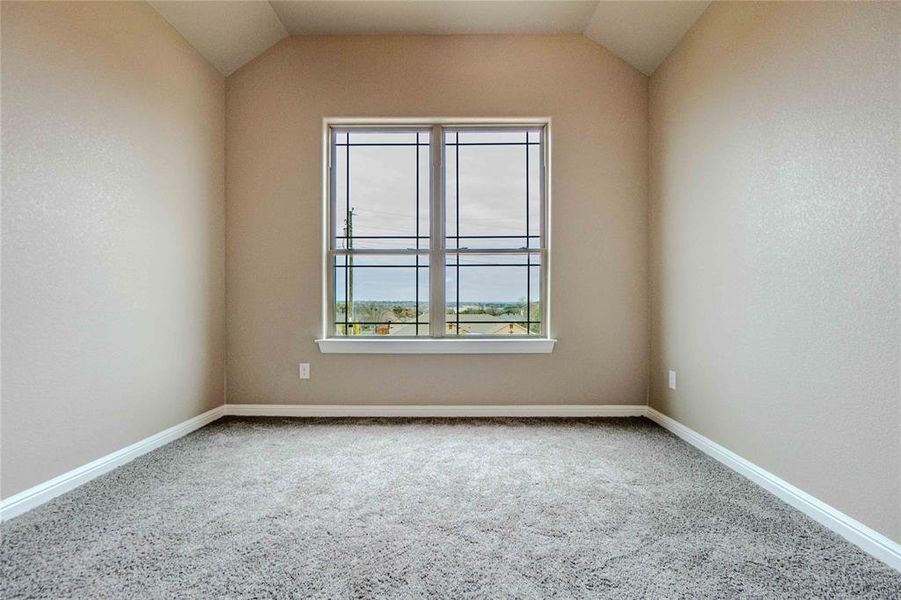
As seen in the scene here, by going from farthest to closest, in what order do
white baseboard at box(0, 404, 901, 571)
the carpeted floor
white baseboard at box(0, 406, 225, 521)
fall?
1. white baseboard at box(0, 406, 225, 521)
2. white baseboard at box(0, 404, 901, 571)
3. the carpeted floor

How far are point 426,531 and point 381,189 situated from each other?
8.05 feet

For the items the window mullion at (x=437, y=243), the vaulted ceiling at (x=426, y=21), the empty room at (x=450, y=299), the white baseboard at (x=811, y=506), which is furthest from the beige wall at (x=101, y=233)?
the white baseboard at (x=811, y=506)

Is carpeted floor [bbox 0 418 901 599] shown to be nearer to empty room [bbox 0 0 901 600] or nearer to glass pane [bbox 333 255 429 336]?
empty room [bbox 0 0 901 600]

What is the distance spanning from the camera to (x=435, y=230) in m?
3.24

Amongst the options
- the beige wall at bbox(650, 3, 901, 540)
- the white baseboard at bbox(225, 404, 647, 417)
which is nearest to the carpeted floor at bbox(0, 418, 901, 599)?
the beige wall at bbox(650, 3, 901, 540)

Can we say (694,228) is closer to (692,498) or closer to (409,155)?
(692,498)

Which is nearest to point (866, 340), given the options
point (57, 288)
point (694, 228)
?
point (694, 228)

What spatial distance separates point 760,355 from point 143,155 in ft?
11.1

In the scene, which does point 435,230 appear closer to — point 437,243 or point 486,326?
point 437,243

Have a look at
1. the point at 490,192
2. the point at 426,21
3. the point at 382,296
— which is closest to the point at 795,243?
the point at 490,192

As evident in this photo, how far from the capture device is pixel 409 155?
3279 mm

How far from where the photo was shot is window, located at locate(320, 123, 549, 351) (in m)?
3.24

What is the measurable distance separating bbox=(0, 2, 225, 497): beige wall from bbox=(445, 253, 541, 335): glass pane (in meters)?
1.73

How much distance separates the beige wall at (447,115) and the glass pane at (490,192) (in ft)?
0.65
